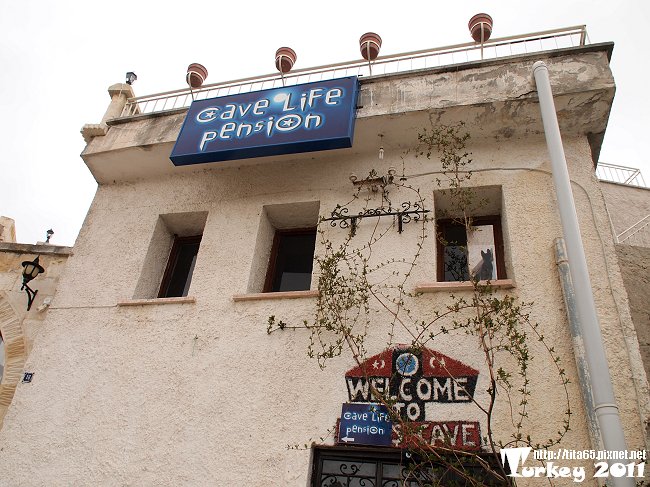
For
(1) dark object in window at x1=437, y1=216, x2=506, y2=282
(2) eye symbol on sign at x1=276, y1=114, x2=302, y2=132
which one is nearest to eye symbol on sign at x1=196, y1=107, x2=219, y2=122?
(2) eye symbol on sign at x1=276, y1=114, x2=302, y2=132

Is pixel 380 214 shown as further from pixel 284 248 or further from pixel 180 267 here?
pixel 180 267

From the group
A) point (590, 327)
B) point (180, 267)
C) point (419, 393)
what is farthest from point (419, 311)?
point (180, 267)

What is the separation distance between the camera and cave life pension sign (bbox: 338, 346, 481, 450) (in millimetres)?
4430

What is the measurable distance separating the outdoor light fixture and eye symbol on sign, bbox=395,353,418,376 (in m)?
4.86

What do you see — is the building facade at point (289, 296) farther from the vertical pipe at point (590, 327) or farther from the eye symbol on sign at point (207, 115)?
the vertical pipe at point (590, 327)

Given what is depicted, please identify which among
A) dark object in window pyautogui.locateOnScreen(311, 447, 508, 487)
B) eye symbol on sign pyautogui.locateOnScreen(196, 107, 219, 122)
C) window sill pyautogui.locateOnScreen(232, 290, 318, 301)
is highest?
eye symbol on sign pyautogui.locateOnScreen(196, 107, 219, 122)

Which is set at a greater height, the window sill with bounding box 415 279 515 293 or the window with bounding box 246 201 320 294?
the window with bounding box 246 201 320 294

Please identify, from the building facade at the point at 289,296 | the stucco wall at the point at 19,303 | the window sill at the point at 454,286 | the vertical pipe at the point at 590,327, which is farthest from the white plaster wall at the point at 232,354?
the vertical pipe at the point at 590,327

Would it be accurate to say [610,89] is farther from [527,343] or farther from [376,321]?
[376,321]

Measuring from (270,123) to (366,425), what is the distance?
3.79 metres

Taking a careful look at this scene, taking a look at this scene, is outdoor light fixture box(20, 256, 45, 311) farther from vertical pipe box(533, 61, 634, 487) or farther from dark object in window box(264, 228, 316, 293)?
vertical pipe box(533, 61, 634, 487)

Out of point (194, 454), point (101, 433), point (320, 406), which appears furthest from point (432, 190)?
point (101, 433)

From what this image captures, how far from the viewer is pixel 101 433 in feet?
17.5

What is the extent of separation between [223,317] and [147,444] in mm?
1478
